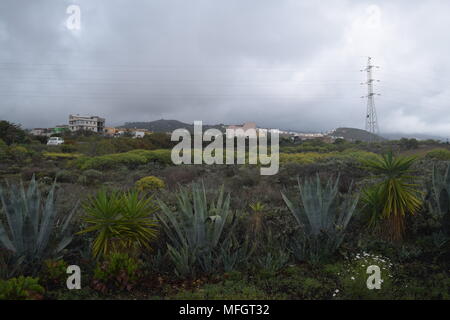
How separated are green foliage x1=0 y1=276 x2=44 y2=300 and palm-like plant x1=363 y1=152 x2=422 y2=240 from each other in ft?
16.6

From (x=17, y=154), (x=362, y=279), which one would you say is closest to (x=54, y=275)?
(x=362, y=279)

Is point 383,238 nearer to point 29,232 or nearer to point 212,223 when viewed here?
point 212,223

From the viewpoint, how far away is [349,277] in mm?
Answer: 3912

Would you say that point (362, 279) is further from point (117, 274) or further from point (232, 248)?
point (117, 274)

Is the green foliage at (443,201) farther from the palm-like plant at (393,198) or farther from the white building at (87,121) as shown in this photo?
the white building at (87,121)

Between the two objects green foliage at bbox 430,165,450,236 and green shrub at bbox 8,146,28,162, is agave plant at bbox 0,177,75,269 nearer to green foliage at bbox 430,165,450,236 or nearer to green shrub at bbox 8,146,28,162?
green foliage at bbox 430,165,450,236

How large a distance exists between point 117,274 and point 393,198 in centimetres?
447

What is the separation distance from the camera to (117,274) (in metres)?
3.81

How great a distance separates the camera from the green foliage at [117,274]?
3.76m

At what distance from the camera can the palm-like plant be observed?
502 cm

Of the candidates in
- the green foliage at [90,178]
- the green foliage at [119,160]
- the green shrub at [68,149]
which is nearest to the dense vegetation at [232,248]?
the green foliage at [90,178]
